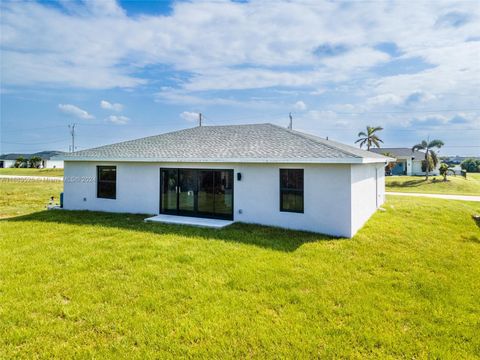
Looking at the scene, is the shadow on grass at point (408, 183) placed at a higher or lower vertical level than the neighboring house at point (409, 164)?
lower

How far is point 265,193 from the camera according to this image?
31.3 ft

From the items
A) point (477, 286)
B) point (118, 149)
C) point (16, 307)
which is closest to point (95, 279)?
point (16, 307)

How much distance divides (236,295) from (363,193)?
734 cm

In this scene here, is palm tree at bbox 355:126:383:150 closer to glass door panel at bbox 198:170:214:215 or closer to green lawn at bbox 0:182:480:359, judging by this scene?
green lawn at bbox 0:182:480:359

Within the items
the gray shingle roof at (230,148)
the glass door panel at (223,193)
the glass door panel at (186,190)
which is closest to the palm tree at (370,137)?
the gray shingle roof at (230,148)

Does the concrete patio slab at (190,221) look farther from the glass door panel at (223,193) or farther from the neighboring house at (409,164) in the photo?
the neighboring house at (409,164)

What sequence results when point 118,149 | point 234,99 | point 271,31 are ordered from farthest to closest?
point 234,99
point 118,149
point 271,31

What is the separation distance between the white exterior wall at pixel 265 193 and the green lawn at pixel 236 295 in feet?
2.73

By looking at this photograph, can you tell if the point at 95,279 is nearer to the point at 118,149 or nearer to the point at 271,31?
the point at 118,149

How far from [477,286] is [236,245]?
513 centimetres

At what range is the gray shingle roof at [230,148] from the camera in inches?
352

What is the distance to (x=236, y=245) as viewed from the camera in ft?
24.3

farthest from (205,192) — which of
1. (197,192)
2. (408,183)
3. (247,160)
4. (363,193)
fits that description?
(408,183)

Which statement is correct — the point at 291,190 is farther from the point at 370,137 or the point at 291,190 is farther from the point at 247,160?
the point at 370,137
